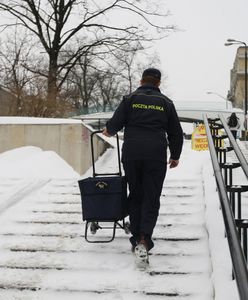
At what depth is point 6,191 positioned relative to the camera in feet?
20.3

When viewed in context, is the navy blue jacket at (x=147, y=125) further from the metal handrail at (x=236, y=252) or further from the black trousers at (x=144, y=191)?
the metal handrail at (x=236, y=252)

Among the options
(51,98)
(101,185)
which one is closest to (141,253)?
(101,185)

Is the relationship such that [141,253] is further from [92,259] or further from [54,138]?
[54,138]

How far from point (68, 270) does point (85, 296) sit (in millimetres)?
507

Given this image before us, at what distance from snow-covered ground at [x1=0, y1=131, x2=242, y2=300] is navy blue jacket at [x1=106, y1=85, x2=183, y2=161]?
0.94 meters

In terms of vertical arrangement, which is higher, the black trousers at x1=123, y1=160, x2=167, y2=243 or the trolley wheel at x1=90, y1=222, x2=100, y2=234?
the black trousers at x1=123, y1=160, x2=167, y2=243

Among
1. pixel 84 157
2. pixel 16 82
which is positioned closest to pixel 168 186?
pixel 84 157

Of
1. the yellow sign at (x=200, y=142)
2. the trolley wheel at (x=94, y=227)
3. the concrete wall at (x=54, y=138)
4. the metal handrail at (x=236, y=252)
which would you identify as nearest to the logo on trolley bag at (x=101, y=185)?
Result: the trolley wheel at (x=94, y=227)

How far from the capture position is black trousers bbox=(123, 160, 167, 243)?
153 inches

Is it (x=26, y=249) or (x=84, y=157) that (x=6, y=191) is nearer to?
(x=26, y=249)

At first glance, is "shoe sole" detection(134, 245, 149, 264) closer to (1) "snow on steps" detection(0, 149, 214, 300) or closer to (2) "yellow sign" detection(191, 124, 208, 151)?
(1) "snow on steps" detection(0, 149, 214, 300)

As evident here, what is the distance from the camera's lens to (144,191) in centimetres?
393

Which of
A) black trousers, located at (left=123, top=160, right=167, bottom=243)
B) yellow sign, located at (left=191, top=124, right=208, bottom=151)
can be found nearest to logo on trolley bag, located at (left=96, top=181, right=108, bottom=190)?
black trousers, located at (left=123, top=160, right=167, bottom=243)

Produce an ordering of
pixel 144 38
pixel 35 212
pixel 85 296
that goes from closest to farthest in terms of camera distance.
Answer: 1. pixel 85 296
2. pixel 35 212
3. pixel 144 38
